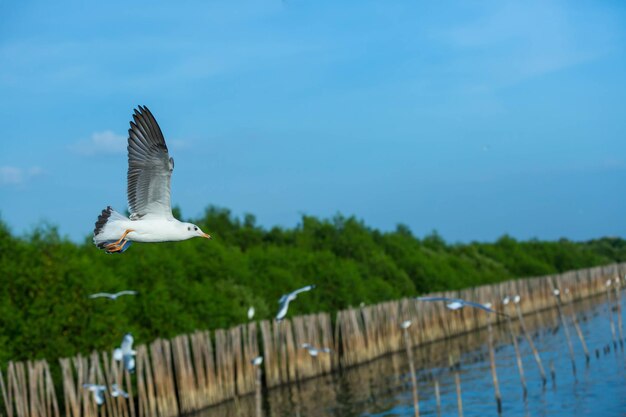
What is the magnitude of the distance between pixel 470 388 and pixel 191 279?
39.9ft

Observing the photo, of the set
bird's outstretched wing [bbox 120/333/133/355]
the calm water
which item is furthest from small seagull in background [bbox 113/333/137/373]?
the calm water

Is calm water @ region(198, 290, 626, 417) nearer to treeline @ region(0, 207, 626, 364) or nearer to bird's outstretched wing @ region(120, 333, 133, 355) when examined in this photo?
treeline @ region(0, 207, 626, 364)

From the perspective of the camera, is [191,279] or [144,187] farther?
[191,279]

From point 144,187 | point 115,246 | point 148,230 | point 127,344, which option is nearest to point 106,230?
point 115,246

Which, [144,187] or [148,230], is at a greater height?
[144,187]

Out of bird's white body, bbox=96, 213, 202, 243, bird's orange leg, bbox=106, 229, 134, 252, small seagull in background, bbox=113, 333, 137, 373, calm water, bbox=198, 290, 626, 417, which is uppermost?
bird's white body, bbox=96, 213, 202, 243

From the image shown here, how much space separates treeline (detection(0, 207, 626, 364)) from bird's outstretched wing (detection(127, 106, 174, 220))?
1807 cm

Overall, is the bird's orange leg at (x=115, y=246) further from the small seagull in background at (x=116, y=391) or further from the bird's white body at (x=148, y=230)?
the small seagull in background at (x=116, y=391)

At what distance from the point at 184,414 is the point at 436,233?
61022mm

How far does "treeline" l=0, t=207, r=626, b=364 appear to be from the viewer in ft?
89.7

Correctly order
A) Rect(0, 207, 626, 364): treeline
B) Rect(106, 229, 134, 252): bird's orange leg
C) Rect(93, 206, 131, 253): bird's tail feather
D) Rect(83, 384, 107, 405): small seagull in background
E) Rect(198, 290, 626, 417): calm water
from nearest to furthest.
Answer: Rect(106, 229, 134, 252): bird's orange leg < Rect(93, 206, 131, 253): bird's tail feather < Rect(83, 384, 107, 405): small seagull in background < Rect(0, 207, 626, 364): treeline < Rect(198, 290, 626, 417): calm water

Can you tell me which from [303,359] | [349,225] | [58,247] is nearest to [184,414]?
[58,247]

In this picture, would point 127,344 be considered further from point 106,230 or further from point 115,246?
point 115,246

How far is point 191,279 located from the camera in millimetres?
39062
